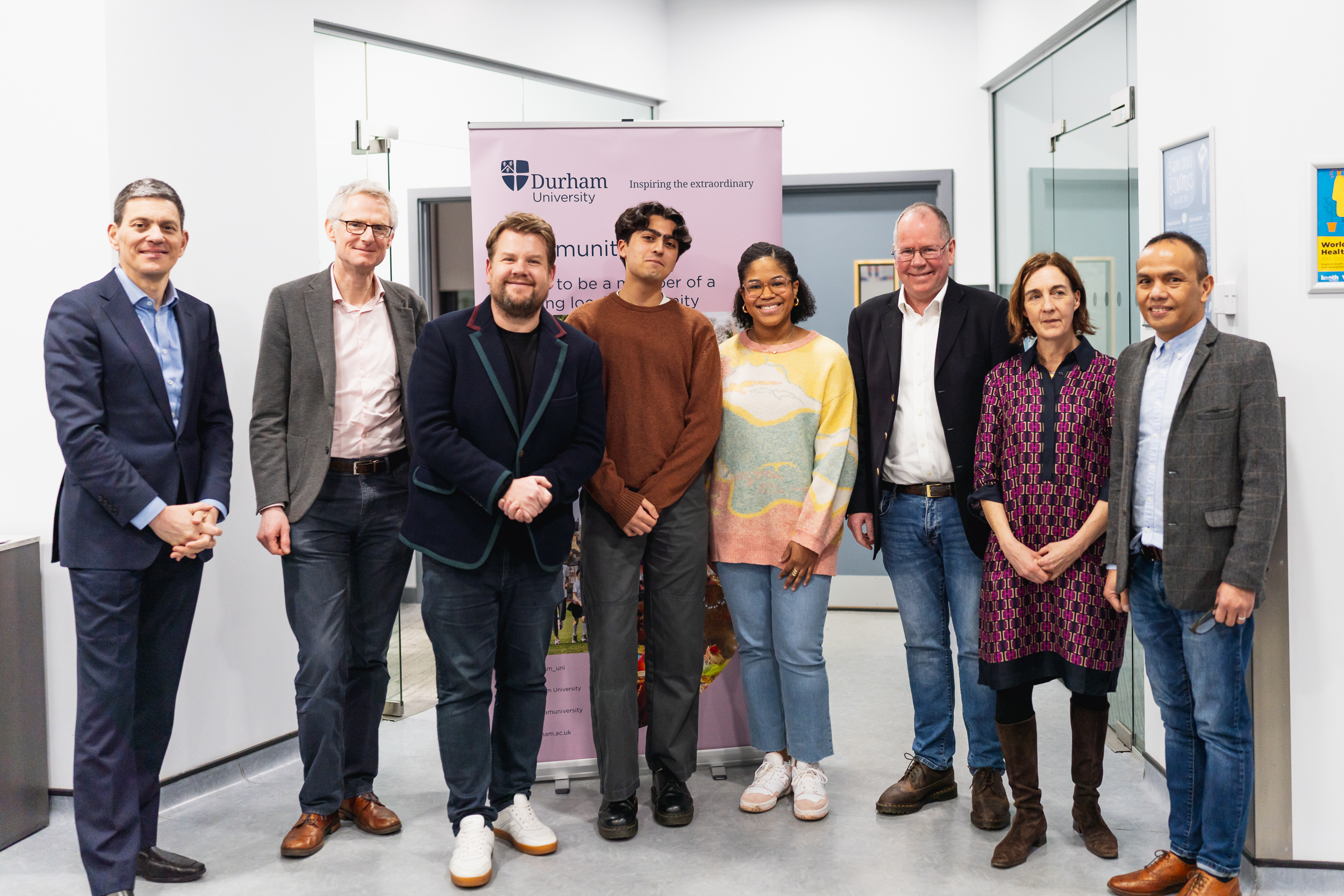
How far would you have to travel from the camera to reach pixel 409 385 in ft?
8.86

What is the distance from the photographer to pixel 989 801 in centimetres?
305

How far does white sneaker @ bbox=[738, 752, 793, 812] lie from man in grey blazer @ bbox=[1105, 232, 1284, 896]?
0.99m

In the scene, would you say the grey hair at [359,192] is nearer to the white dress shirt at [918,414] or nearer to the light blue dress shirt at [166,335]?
the light blue dress shirt at [166,335]

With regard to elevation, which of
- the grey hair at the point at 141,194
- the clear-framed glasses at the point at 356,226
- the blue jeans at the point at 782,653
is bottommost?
the blue jeans at the point at 782,653

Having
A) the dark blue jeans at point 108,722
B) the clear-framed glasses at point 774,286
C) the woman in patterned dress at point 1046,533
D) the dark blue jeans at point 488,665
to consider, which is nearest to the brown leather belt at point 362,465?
the dark blue jeans at point 488,665

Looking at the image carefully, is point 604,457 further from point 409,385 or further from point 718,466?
point 409,385

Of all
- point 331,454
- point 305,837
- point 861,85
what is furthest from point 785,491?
point 861,85

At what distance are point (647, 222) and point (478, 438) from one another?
2.64ft

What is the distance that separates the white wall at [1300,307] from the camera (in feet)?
8.35

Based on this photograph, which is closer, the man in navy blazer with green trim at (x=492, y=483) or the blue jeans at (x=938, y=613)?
the man in navy blazer with green trim at (x=492, y=483)

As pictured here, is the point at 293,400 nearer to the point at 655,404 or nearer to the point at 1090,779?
the point at 655,404

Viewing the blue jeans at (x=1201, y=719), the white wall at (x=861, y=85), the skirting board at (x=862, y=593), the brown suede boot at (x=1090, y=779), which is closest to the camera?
the blue jeans at (x=1201, y=719)

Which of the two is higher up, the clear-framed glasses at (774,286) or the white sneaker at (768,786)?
the clear-framed glasses at (774,286)

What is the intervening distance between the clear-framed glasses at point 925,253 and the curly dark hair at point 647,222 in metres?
0.61
